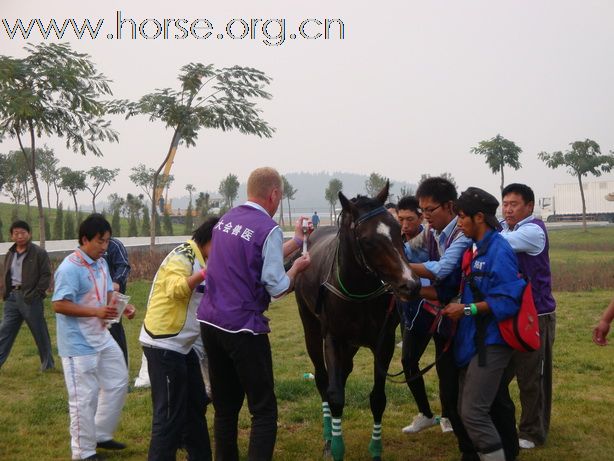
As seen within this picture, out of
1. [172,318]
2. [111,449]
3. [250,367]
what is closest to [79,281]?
[172,318]

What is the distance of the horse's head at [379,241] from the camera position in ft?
13.4

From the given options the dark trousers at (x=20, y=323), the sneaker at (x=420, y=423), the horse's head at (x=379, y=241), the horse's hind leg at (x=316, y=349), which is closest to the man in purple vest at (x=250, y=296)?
the horse's head at (x=379, y=241)

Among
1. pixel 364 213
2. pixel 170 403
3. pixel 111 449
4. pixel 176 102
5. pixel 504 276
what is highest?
pixel 176 102

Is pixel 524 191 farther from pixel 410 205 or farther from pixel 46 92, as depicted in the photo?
pixel 46 92

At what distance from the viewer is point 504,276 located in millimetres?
4000

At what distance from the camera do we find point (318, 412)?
21.9 ft

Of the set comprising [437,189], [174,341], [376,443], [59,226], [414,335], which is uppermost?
[59,226]

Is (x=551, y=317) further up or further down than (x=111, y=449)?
further up

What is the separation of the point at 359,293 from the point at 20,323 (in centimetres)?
584

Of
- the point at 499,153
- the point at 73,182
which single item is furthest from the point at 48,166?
the point at 499,153

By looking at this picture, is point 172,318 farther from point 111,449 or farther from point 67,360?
point 111,449

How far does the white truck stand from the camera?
66.1 m

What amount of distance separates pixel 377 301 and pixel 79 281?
2397 millimetres

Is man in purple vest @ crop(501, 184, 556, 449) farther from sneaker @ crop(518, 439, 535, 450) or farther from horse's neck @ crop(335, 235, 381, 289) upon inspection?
horse's neck @ crop(335, 235, 381, 289)
